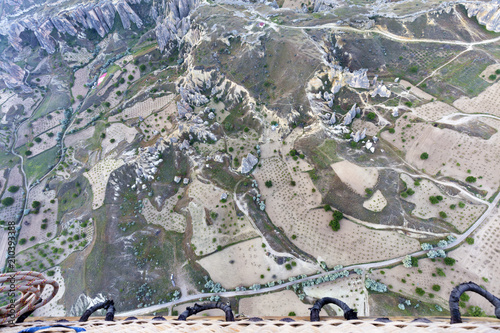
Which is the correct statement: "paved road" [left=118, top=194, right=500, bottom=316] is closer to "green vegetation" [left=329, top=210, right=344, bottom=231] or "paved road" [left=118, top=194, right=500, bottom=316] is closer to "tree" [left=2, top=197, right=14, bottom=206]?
"green vegetation" [left=329, top=210, right=344, bottom=231]

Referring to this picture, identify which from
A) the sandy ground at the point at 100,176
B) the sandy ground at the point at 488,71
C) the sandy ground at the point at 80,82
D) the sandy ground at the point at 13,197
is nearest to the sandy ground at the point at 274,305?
the sandy ground at the point at 100,176

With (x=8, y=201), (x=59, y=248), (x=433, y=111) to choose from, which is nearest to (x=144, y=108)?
(x=59, y=248)

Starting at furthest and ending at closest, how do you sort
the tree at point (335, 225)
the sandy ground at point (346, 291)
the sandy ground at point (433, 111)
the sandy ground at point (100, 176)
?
1. the sandy ground at point (100, 176)
2. the sandy ground at point (433, 111)
3. the tree at point (335, 225)
4. the sandy ground at point (346, 291)

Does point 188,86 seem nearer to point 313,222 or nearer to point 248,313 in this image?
point 313,222

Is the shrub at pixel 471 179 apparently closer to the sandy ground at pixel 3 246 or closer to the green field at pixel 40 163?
the green field at pixel 40 163

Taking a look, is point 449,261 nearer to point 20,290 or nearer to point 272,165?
point 272,165

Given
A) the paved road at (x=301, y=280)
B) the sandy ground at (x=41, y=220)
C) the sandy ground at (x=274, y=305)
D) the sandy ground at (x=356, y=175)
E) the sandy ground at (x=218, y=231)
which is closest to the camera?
the sandy ground at (x=274, y=305)

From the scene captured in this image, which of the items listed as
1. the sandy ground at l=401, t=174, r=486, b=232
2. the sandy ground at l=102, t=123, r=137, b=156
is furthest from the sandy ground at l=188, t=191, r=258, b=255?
the sandy ground at l=401, t=174, r=486, b=232
